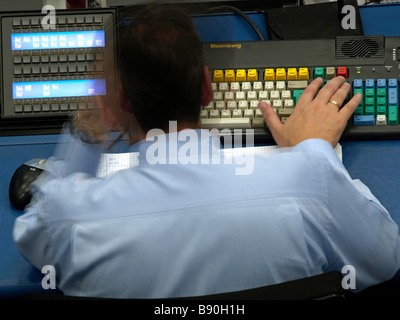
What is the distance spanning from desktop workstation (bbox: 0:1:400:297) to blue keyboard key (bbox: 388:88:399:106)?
8 cm

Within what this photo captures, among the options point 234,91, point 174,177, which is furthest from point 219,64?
point 174,177

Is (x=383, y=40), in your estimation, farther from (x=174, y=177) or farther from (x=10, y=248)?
(x=10, y=248)

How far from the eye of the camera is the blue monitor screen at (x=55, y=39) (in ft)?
3.69

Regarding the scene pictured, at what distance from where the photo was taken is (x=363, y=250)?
808 millimetres

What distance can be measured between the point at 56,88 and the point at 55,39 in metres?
0.11

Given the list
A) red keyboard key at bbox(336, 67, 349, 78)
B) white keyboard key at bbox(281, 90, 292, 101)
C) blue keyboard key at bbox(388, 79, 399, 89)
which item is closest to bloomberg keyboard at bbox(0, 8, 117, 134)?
white keyboard key at bbox(281, 90, 292, 101)

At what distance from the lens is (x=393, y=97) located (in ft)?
3.54

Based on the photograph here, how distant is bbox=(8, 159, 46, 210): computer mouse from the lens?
3.25ft

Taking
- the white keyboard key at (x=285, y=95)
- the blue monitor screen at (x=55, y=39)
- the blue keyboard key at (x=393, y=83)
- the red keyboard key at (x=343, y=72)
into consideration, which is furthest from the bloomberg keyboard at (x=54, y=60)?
the blue keyboard key at (x=393, y=83)

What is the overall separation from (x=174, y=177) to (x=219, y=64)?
475mm

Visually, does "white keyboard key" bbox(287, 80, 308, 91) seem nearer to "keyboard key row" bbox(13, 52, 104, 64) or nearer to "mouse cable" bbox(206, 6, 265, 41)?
"mouse cable" bbox(206, 6, 265, 41)

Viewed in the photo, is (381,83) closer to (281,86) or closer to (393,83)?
(393,83)

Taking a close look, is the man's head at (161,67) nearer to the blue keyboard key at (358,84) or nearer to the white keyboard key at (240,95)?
the white keyboard key at (240,95)
